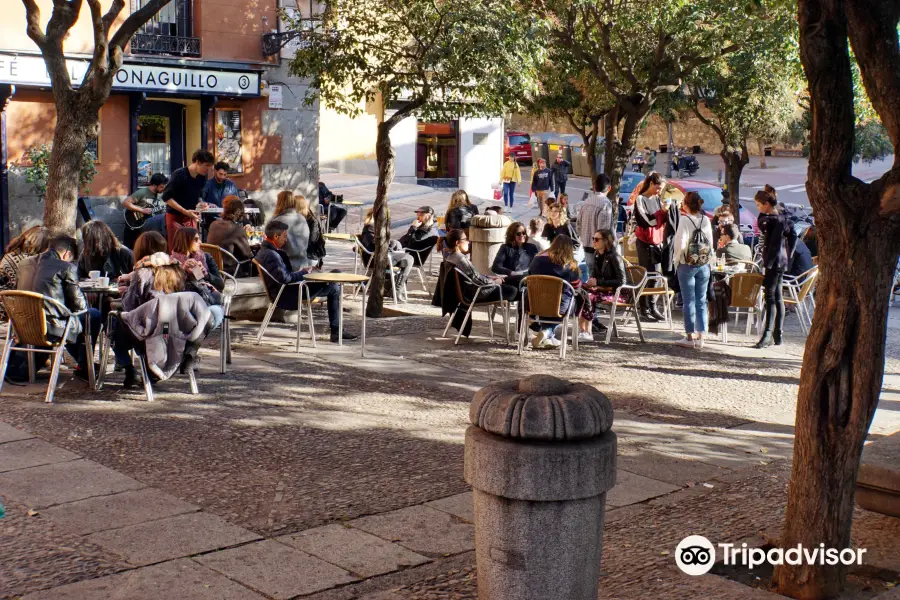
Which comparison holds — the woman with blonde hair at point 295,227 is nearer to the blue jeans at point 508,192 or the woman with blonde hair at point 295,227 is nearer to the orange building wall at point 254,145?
the orange building wall at point 254,145

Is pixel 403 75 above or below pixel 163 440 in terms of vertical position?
above

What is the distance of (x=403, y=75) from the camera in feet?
43.3

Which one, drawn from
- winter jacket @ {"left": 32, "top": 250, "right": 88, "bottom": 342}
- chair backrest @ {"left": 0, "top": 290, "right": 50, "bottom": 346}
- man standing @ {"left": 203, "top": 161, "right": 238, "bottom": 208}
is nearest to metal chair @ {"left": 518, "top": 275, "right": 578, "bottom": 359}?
winter jacket @ {"left": 32, "top": 250, "right": 88, "bottom": 342}

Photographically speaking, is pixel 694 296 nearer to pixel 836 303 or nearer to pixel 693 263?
pixel 693 263

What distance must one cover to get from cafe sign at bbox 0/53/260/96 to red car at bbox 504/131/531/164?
3509 cm

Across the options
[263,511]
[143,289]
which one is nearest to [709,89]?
[143,289]

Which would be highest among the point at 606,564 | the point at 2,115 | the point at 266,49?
the point at 266,49

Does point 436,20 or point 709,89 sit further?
point 709,89

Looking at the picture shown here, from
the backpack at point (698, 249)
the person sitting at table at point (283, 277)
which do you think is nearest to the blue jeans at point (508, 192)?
the backpack at point (698, 249)

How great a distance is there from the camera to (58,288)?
9031mm

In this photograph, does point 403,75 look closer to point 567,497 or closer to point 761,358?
point 761,358

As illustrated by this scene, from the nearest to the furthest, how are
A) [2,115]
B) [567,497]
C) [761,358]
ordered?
[567,497] → [761,358] → [2,115]

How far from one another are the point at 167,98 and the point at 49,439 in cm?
1281

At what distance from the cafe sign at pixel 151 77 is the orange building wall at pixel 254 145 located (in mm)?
514
